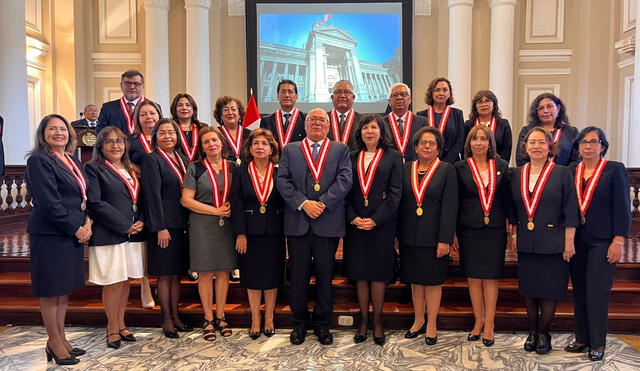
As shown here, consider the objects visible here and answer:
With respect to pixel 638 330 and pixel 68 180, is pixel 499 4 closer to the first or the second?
pixel 638 330

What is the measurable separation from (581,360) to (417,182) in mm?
1734

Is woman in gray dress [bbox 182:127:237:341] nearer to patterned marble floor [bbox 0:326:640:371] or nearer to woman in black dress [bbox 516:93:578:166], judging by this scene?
patterned marble floor [bbox 0:326:640:371]

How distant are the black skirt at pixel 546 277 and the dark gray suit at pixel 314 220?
140cm

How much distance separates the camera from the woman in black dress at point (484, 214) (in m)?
3.68

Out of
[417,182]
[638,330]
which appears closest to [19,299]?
[417,182]

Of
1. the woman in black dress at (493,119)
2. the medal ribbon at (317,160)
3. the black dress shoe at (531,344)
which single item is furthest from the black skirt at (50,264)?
the woman in black dress at (493,119)

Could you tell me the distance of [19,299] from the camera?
464 cm

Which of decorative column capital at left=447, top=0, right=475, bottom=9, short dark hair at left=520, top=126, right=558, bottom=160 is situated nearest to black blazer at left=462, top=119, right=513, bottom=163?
short dark hair at left=520, top=126, right=558, bottom=160

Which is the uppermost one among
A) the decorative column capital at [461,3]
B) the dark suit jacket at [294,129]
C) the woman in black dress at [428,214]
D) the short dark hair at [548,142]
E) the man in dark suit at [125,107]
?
the decorative column capital at [461,3]

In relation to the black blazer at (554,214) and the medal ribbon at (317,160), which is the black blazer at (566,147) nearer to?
the black blazer at (554,214)

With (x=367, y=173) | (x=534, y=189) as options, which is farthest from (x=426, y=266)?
(x=534, y=189)

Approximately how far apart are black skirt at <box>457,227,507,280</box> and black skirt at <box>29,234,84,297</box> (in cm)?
290

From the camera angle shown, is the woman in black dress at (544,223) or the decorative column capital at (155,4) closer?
the woman in black dress at (544,223)

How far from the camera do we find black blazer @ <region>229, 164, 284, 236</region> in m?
3.80
